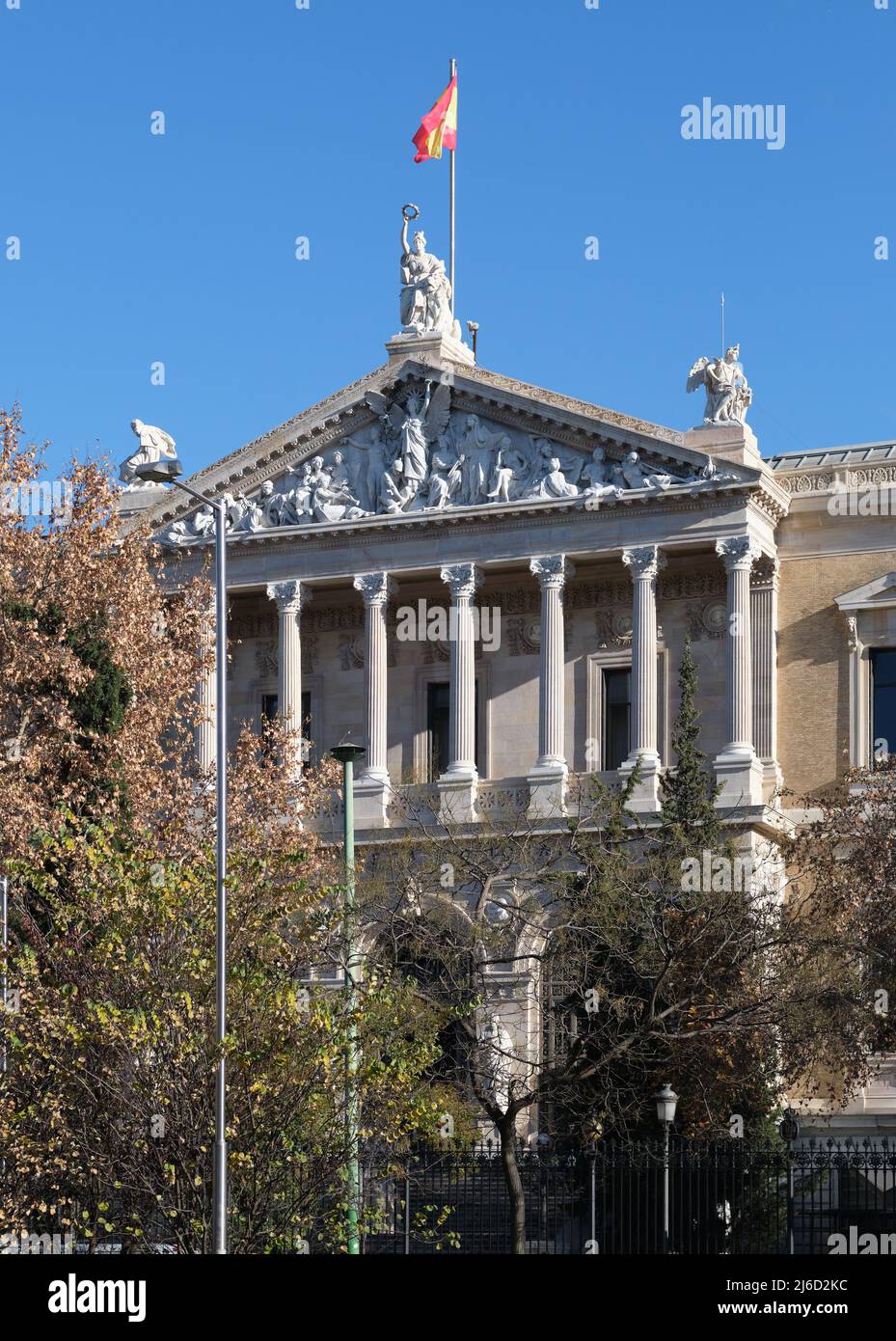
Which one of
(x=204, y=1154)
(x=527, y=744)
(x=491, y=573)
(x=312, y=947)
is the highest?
(x=491, y=573)

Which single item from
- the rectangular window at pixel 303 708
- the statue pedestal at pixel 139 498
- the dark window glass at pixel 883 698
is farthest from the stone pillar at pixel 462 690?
the dark window glass at pixel 883 698

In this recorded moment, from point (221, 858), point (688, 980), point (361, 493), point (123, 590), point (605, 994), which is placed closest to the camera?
point (221, 858)

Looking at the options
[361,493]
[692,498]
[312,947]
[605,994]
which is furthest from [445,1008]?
[361,493]

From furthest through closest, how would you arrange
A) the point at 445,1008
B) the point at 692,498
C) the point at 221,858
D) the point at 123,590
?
the point at 692,498, the point at 123,590, the point at 445,1008, the point at 221,858

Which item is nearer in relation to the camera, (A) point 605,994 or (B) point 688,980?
(A) point 605,994

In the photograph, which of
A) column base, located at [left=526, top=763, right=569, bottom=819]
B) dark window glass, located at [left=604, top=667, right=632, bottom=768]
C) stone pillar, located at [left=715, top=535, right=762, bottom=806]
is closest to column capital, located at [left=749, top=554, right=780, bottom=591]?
stone pillar, located at [left=715, top=535, right=762, bottom=806]

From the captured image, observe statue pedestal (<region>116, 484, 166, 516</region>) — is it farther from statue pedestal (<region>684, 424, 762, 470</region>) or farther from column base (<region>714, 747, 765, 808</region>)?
column base (<region>714, 747, 765, 808</region>)

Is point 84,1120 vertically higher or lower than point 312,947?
lower

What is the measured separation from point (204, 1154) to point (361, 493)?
31015 mm

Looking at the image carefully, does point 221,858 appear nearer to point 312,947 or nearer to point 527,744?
point 312,947

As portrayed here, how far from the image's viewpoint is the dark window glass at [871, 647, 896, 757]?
176 ft

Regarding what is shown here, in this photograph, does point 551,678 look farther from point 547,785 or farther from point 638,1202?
point 638,1202

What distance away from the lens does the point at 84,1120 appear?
92.7 ft

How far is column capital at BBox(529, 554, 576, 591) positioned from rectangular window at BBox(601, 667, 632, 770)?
109 inches
